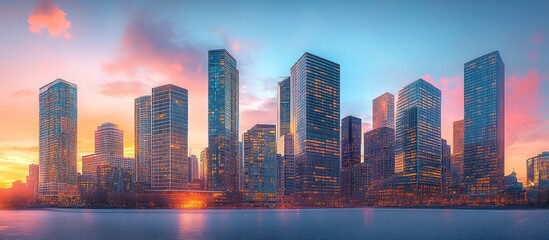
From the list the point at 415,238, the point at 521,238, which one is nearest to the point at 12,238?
the point at 415,238

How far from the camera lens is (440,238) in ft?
274

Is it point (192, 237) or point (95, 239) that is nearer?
point (95, 239)

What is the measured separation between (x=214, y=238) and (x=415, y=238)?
40.2m

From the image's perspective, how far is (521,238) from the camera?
81.2m

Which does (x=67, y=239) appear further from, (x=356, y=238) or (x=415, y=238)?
(x=415, y=238)

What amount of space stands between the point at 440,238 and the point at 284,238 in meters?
A: 31.4

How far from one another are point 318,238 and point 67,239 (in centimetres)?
4895

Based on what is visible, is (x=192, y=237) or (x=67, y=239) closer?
(x=67, y=239)

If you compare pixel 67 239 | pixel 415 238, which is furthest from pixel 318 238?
pixel 67 239

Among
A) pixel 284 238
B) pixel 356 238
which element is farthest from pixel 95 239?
pixel 356 238

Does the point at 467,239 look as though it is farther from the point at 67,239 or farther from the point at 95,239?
the point at 67,239

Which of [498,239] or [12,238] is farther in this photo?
[12,238]

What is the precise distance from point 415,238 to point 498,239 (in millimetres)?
15298

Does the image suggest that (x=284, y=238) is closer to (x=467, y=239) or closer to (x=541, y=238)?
(x=467, y=239)
